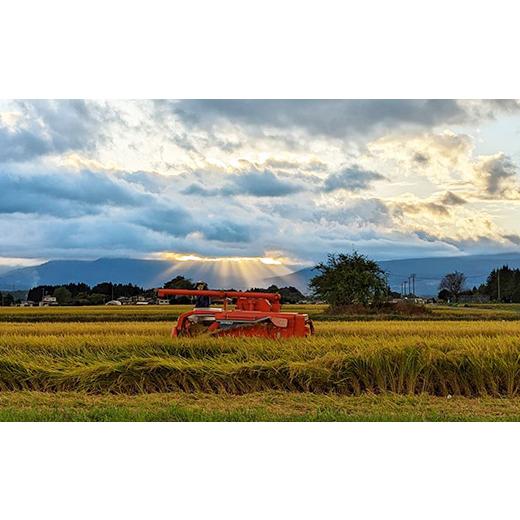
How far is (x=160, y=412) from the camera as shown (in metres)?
6.30

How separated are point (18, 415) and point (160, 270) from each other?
7.43 ft

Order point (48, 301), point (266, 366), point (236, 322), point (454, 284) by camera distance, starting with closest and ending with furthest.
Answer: point (266, 366)
point (236, 322)
point (454, 284)
point (48, 301)

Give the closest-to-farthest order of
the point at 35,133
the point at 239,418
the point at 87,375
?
the point at 239,418 < the point at 87,375 < the point at 35,133

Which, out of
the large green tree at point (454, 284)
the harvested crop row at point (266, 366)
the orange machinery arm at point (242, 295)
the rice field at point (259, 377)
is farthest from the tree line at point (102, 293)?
the large green tree at point (454, 284)

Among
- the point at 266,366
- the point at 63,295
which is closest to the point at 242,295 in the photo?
the point at 266,366

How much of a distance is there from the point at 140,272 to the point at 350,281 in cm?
251

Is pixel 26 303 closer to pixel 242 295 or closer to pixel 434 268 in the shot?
pixel 242 295

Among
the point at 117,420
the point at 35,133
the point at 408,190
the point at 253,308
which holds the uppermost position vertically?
the point at 35,133

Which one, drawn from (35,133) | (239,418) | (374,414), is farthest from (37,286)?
(374,414)

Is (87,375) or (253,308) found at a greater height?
(253,308)

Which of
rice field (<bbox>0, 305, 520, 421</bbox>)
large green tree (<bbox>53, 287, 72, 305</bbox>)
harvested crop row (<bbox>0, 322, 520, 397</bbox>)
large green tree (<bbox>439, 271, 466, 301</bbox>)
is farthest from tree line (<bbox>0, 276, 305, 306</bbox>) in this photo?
large green tree (<bbox>439, 271, 466, 301</bbox>)

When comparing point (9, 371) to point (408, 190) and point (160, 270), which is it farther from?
point (408, 190)

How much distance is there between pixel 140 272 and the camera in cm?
789

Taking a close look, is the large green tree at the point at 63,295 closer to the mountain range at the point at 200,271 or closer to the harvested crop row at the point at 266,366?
the mountain range at the point at 200,271
